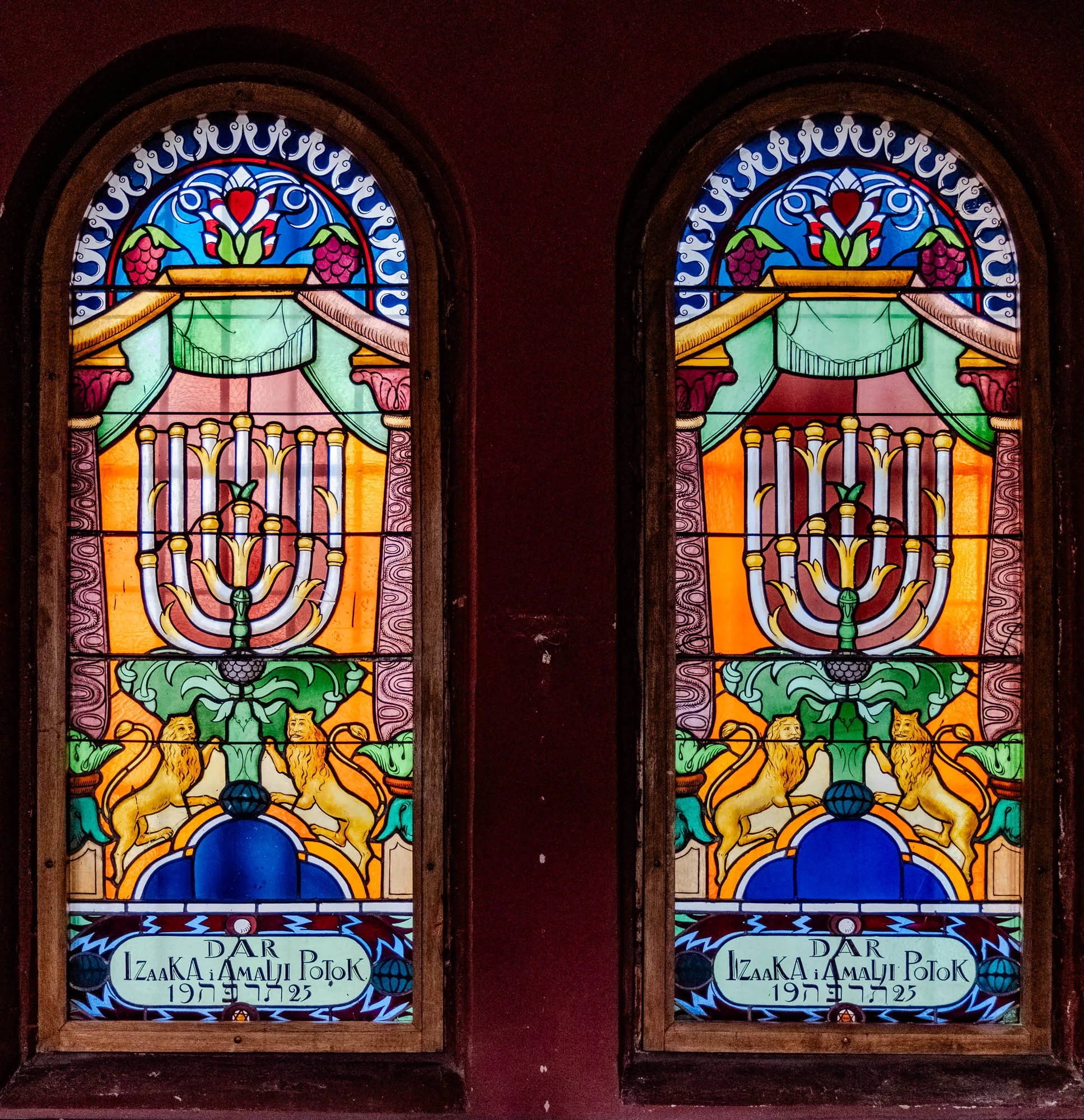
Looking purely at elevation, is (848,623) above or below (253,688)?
above

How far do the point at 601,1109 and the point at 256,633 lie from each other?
3.99 ft

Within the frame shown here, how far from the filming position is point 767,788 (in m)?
2.19

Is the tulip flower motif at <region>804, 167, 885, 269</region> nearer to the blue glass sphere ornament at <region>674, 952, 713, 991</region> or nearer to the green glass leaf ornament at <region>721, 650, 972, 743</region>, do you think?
the green glass leaf ornament at <region>721, 650, 972, 743</region>

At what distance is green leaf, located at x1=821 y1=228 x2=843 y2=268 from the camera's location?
2.22 meters

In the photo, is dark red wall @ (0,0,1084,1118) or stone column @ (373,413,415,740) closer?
dark red wall @ (0,0,1084,1118)

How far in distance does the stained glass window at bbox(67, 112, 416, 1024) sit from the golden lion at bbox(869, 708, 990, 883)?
3.40ft

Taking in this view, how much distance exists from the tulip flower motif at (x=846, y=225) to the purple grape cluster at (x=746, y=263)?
113mm

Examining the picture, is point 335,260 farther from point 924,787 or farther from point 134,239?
point 924,787

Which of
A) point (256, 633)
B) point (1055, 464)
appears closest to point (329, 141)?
point (256, 633)

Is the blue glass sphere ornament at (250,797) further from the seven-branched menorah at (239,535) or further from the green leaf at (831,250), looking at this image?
the green leaf at (831,250)

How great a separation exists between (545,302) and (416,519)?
528 millimetres

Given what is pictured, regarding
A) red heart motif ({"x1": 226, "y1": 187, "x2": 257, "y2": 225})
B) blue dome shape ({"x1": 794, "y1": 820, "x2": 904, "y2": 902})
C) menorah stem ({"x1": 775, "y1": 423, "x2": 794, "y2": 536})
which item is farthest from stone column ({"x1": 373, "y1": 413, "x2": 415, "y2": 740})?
blue dome shape ({"x1": 794, "y1": 820, "x2": 904, "y2": 902})

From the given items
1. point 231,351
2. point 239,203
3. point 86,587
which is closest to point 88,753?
A: point 86,587

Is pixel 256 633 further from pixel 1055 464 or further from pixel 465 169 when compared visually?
pixel 1055 464
